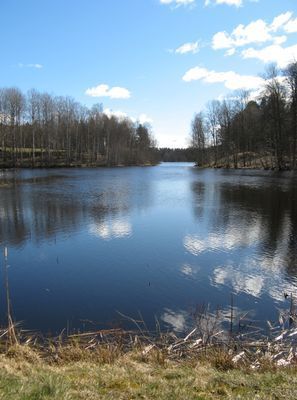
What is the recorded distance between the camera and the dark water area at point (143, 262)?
8695mm

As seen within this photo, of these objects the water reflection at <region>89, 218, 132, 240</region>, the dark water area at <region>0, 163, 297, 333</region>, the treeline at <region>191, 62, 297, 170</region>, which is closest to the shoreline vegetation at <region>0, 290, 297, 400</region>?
the dark water area at <region>0, 163, 297, 333</region>

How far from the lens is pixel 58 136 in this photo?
306 ft

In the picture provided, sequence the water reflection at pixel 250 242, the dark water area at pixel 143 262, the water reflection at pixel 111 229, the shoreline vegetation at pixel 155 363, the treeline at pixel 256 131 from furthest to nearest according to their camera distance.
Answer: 1. the treeline at pixel 256 131
2. the water reflection at pixel 111 229
3. the water reflection at pixel 250 242
4. the dark water area at pixel 143 262
5. the shoreline vegetation at pixel 155 363

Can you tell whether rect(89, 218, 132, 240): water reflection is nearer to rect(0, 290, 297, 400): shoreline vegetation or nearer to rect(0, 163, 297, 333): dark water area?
rect(0, 163, 297, 333): dark water area

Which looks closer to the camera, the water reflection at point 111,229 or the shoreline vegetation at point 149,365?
the shoreline vegetation at point 149,365

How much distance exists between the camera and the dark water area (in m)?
8.70

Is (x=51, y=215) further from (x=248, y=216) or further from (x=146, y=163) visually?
(x=146, y=163)

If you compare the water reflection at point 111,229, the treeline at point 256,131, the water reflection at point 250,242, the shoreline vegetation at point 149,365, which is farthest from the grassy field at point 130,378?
the treeline at point 256,131

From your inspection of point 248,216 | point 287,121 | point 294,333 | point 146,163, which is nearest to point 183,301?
point 294,333

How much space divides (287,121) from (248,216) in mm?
45882

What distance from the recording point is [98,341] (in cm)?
686

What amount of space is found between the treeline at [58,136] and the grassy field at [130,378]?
76914 mm

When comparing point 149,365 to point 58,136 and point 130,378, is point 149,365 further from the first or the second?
point 58,136

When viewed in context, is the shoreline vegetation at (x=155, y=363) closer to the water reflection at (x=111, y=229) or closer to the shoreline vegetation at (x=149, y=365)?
the shoreline vegetation at (x=149, y=365)
